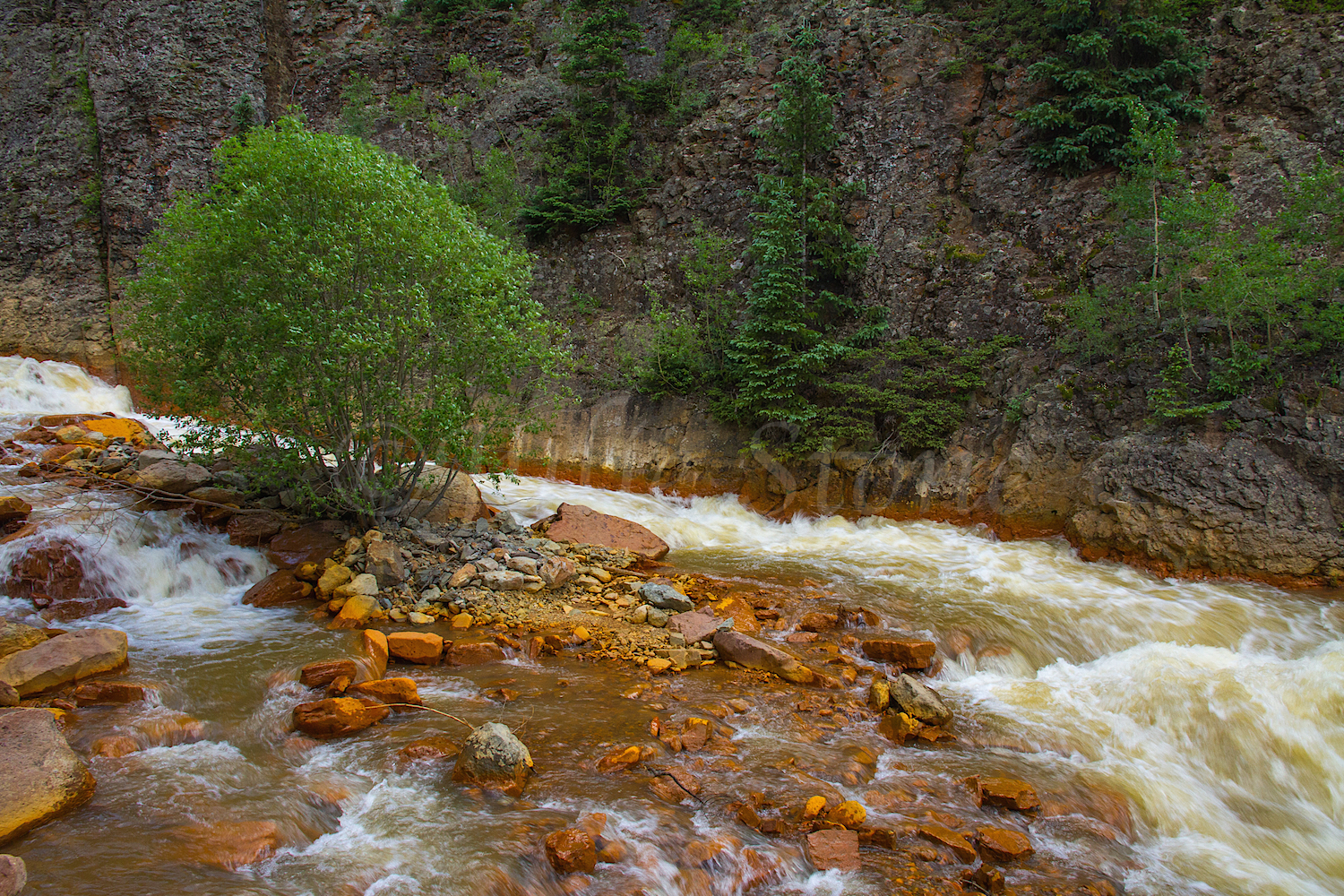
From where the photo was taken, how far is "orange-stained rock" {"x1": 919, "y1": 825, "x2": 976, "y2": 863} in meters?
3.93

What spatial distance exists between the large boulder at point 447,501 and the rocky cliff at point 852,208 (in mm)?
5944

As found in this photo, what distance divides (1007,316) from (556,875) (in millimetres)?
14524

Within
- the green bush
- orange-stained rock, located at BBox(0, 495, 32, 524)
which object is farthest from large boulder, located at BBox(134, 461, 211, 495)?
orange-stained rock, located at BBox(0, 495, 32, 524)

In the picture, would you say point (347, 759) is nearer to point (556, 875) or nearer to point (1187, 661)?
point (556, 875)

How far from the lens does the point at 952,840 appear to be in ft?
13.2

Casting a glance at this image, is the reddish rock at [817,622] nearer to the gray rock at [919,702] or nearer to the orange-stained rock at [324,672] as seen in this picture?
the gray rock at [919,702]

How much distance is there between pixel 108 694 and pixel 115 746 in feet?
3.07

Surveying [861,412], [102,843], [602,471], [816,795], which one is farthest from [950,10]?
[102,843]

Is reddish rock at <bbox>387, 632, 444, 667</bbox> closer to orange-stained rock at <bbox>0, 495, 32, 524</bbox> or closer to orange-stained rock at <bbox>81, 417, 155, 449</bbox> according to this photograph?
orange-stained rock at <bbox>0, 495, 32, 524</bbox>

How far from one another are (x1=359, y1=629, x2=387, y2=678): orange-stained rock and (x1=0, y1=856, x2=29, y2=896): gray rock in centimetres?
288

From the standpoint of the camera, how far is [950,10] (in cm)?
1916

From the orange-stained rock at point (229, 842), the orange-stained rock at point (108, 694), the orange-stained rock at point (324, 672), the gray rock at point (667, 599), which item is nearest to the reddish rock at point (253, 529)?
the orange-stained rock at point (108, 694)

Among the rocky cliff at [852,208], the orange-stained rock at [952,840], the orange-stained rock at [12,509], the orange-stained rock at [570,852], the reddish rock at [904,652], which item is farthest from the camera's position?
the rocky cliff at [852,208]

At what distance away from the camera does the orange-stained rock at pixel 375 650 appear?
19.9 ft
